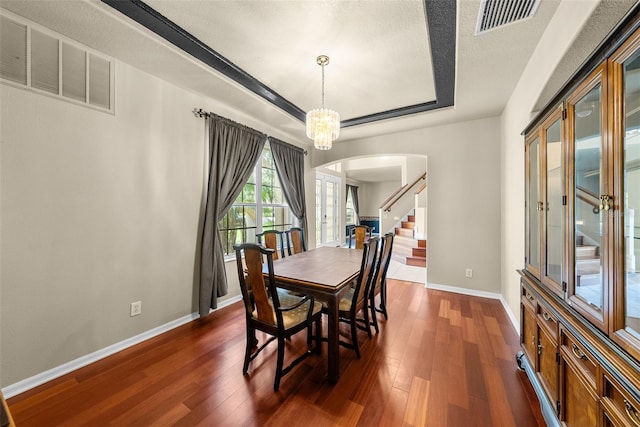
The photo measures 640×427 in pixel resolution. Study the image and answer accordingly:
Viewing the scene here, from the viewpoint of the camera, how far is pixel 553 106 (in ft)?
4.82

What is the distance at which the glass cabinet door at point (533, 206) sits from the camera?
1.76 metres

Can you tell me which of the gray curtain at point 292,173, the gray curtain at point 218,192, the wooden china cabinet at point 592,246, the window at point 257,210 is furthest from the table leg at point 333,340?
the gray curtain at point 292,173

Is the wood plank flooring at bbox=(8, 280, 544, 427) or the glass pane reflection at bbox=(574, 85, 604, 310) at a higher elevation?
the glass pane reflection at bbox=(574, 85, 604, 310)

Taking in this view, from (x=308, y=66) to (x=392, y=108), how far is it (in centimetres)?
154

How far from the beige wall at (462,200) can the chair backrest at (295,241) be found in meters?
2.14

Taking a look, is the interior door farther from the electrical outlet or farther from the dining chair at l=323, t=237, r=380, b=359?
the electrical outlet

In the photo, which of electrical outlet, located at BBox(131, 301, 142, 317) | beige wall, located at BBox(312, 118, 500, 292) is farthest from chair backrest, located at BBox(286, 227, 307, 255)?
beige wall, located at BBox(312, 118, 500, 292)

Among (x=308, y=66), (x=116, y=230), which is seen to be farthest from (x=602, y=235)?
(x=116, y=230)

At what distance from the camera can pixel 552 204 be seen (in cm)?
153

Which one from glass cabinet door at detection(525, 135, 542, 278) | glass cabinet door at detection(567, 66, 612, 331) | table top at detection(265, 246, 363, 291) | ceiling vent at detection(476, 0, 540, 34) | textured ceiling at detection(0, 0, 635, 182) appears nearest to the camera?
glass cabinet door at detection(567, 66, 612, 331)

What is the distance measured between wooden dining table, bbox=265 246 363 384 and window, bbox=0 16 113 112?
222 centimetres

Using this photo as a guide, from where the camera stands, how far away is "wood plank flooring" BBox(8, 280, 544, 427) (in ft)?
5.01

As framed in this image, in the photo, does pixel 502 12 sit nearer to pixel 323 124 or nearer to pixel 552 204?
pixel 552 204

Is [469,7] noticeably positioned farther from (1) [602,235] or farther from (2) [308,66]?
(1) [602,235]
